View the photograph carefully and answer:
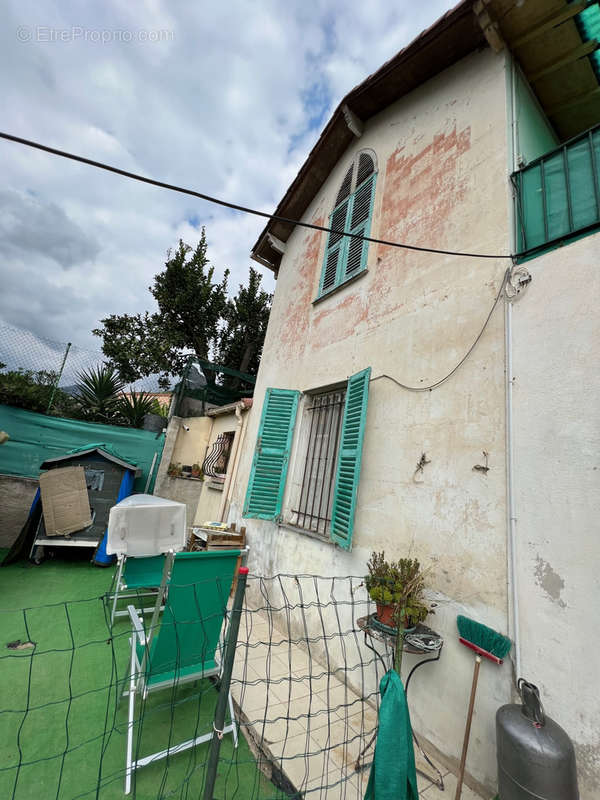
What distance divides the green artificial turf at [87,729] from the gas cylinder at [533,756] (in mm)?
1365

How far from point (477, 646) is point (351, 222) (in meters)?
5.12

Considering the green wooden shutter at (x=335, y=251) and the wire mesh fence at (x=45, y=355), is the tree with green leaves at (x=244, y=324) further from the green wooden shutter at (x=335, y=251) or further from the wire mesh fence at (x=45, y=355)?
the green wooden shutter at (x=335, y=251)

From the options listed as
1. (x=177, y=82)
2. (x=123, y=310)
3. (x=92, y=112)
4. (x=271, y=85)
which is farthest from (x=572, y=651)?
Result: (x=123, y=310)

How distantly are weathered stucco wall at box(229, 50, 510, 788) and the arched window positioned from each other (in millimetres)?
195

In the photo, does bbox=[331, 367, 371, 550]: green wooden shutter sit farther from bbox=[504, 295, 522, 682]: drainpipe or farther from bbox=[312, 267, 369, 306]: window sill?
bbox=[312, 267, 369, 306]: window sill

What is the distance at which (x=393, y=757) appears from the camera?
1580 millimetres

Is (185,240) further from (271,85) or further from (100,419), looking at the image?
(271,85)

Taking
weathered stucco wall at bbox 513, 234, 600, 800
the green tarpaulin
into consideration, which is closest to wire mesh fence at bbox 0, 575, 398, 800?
weathered stucco wall at bbox 513, 234, 600, 800

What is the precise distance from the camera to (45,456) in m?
6.56

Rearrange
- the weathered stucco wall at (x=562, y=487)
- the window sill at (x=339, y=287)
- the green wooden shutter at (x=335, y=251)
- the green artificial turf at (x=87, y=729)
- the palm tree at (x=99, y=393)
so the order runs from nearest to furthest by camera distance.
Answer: the weathered stucco wall at (x=562, y=487), the green artificial turf at (x=87, y=729), the window sill at (x=339, y=287), the green wooden shutter at (x=335, y=251), the palm tree at (x=99, y=393)

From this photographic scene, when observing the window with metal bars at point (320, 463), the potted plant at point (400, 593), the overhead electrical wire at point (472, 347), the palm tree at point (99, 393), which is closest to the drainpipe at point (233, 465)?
the window with metal bars at point (320, 463)

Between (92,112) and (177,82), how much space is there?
84 centimetres

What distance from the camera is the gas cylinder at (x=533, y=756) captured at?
1458 mm

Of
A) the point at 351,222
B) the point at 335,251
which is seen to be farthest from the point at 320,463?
the point at 351,222
